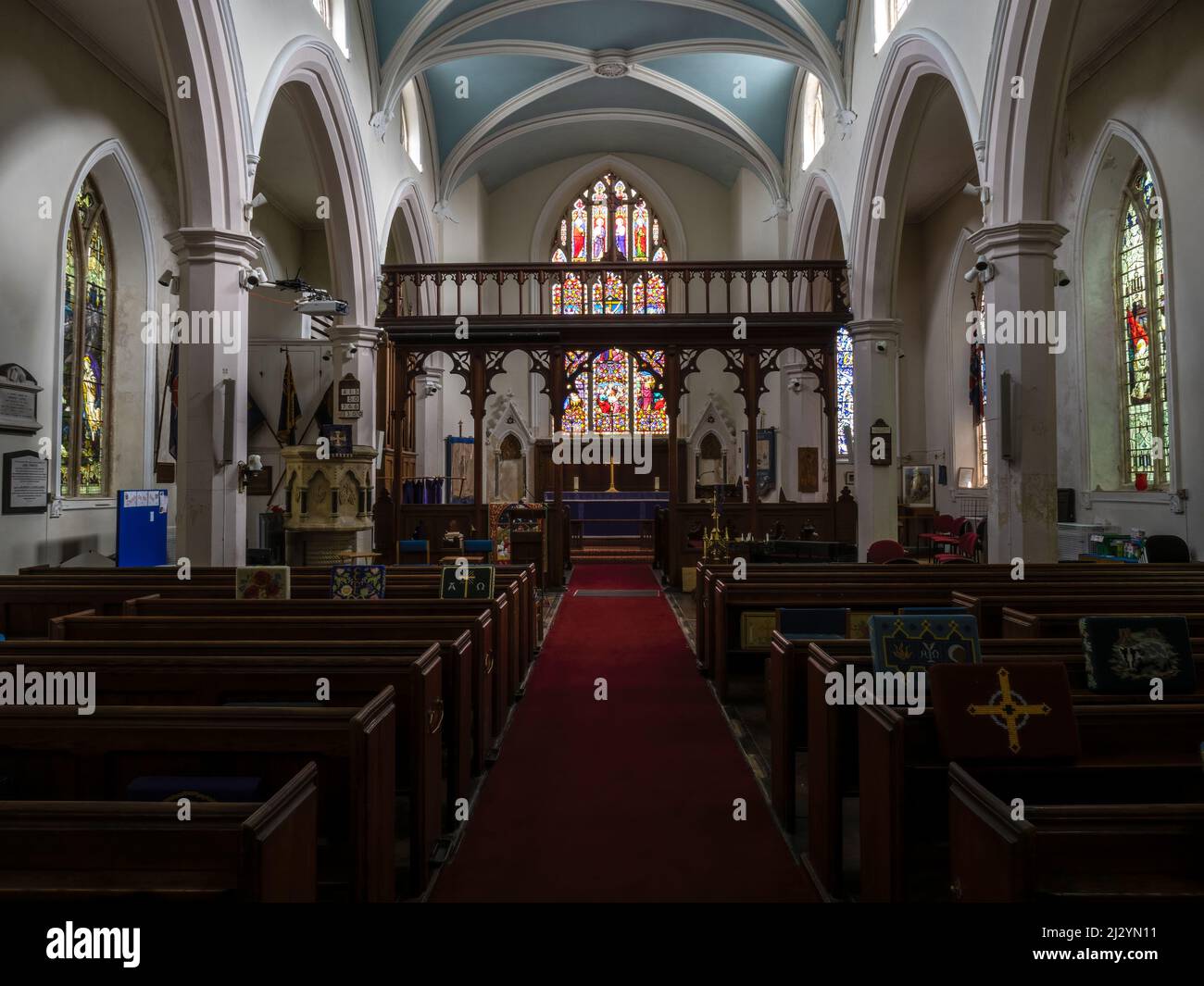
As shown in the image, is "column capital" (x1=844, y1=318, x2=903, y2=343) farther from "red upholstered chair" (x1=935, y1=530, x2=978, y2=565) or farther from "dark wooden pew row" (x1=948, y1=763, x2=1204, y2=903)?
"dark wooden pew row" (x1=948, y1=763, x2=1204, y2=903)

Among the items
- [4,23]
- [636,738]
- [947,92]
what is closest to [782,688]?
[636,738]

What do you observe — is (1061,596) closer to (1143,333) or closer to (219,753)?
(219,753)

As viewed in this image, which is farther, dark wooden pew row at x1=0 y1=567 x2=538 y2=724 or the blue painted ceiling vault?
the blue painted ceiling vault

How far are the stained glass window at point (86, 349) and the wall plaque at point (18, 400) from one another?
36.0 inches

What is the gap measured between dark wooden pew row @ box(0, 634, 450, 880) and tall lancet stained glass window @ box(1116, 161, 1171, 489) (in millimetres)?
8880

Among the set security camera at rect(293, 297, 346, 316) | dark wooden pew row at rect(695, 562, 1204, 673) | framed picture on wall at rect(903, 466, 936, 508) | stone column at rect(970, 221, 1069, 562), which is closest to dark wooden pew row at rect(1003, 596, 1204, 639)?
dark wooden pew row at rect(695, 562, 1204, 673)

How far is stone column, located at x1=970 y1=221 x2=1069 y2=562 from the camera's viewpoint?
7.16 metres

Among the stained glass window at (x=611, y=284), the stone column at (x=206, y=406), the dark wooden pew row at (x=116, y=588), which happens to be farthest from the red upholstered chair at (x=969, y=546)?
the stone column at (x=206, y=406)

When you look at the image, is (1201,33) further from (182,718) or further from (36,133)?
(36,133)

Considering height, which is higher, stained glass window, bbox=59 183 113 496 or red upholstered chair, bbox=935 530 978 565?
stained glass window, bbox=59 183 113 496

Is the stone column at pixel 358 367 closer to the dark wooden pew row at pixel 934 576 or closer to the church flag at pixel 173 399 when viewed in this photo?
the church flag at pixel 173 399

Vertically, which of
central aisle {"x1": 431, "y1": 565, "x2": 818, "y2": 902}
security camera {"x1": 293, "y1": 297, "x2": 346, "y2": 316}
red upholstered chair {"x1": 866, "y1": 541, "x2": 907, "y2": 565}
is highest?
security camera {"x1": 293, "y1": 297, "x2": 346, "y2": 316}

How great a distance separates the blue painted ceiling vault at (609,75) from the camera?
37.6ft

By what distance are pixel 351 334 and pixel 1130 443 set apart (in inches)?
383
